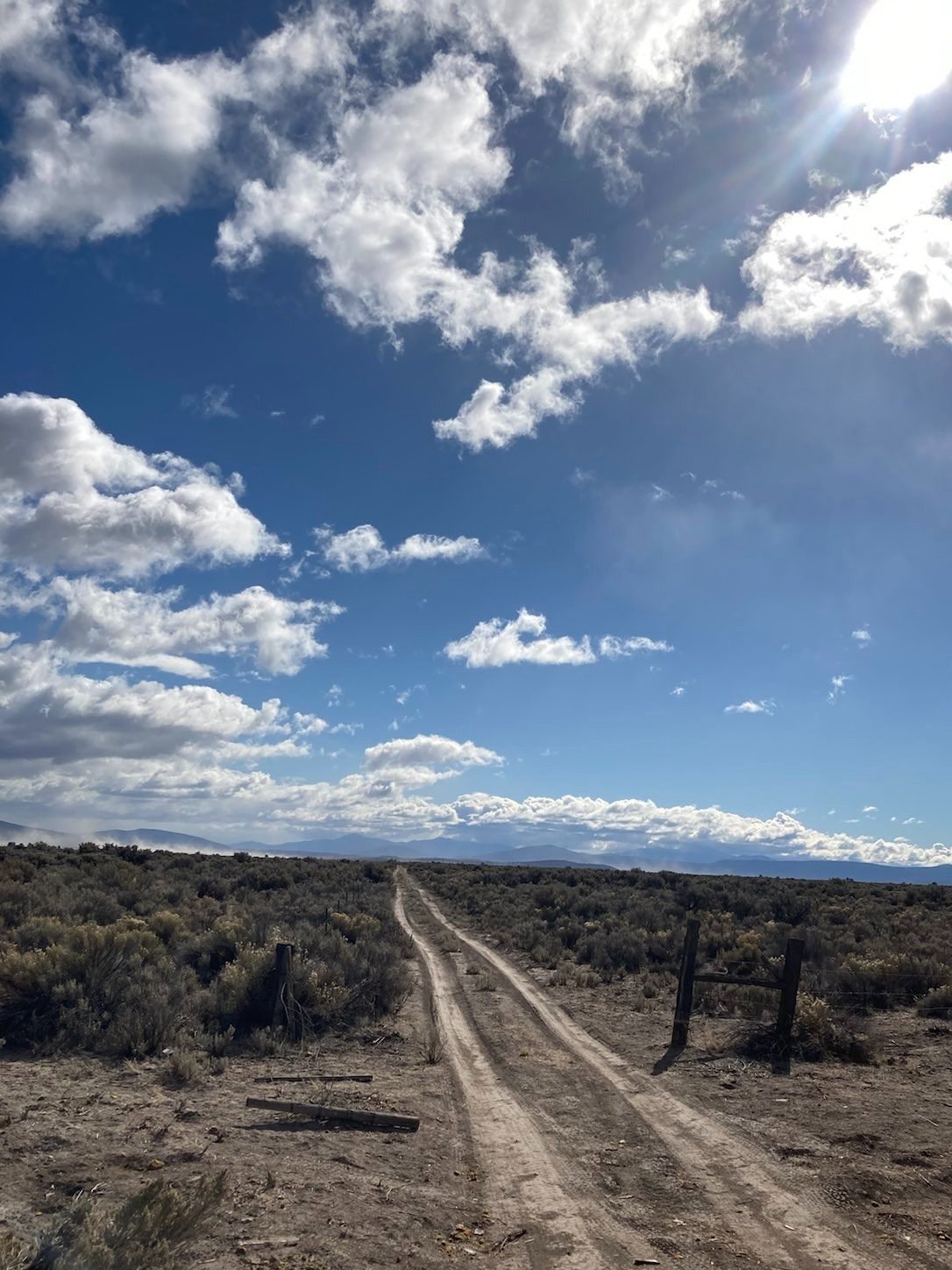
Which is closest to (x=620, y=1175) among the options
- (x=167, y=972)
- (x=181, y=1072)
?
(x=181, y=1072)

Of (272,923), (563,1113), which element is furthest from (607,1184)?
(272,923)

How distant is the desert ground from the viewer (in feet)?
21.8

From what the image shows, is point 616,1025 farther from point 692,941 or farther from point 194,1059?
point 194,1059

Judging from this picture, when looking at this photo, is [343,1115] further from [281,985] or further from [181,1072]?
[281,985]

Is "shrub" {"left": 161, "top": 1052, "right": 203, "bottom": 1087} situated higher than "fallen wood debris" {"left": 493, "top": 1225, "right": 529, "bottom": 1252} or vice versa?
"fallen wood debris" {"left": 493, "top": 1225, "right": 529, "bottom": 1252}

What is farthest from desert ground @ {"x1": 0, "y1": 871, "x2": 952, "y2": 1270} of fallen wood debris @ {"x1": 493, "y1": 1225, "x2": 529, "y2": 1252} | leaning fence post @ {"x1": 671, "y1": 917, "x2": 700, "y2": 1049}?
leaning fence post @ {"x1": 671, "y1": 917, "x2": 700, "y2": 1049}

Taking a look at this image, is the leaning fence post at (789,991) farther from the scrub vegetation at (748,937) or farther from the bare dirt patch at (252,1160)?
the bare dirt patch at (252,1160)

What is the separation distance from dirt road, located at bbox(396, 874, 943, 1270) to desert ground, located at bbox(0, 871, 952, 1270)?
3cm

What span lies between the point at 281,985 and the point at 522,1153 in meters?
5.87

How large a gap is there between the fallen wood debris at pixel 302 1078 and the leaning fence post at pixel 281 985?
2.08 meters

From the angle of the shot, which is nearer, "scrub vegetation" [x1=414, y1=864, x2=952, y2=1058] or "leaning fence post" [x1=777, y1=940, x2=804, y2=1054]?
"leaning fence post" [x1=777, y1=940, x2=804, y2=1054]

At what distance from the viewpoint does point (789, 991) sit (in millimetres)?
13445

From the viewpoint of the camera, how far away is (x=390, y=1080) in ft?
37.8

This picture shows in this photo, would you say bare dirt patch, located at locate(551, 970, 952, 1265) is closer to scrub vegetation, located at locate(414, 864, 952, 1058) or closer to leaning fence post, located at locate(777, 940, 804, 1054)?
leaning fence post, located at locate(777, 940, 804, 1054)
